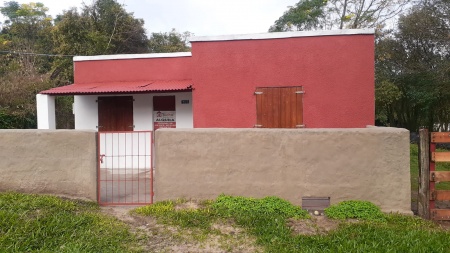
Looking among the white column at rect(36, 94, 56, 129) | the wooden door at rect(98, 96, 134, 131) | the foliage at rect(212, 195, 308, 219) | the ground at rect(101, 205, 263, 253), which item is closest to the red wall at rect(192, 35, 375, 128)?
the wooden door at rect(98, 96, 134, 131)

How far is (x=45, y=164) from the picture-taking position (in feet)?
17.9

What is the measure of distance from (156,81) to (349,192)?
7.03 m

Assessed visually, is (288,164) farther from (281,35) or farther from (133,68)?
(133,68)

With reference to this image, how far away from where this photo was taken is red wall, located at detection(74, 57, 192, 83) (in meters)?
10.5

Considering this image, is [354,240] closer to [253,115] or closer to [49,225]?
[49,225]

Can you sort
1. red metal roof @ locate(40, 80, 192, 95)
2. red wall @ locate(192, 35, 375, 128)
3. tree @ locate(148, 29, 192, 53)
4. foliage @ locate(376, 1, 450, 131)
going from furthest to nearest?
tree @ locate(148, 29, 192, 53), foliage @ locate(376, 1, 450, 131), red metal roof @ locate(40, 80, 192, 95), red wall @ locate(192, 35, 375, 128)

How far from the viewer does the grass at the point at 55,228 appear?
12.5 ft

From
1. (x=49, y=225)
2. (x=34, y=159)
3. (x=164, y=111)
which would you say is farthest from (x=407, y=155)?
(x=164, y=111)

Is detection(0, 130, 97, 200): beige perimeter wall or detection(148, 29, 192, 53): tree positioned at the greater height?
detection(148, 29, 192, 53): tree

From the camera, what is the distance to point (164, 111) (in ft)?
33.9

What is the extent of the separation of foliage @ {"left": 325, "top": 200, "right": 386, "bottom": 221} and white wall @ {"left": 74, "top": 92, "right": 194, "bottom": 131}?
574cm

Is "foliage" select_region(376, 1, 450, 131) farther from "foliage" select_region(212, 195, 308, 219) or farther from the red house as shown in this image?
"foliage" select_region(212, 195, 308, 219)

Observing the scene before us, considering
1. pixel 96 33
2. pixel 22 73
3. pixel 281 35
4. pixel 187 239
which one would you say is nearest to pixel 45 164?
pixel 187 239

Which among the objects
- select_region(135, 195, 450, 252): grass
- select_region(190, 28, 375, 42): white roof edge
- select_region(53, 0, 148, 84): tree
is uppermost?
select_region(53, 0, 148, 84): tree
